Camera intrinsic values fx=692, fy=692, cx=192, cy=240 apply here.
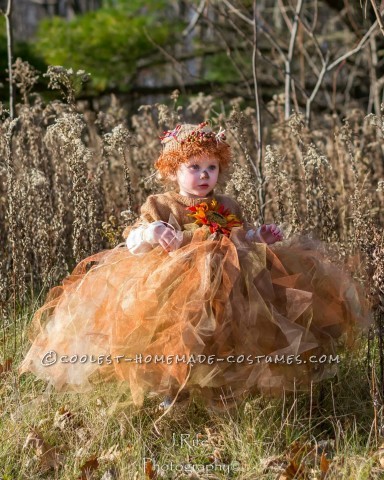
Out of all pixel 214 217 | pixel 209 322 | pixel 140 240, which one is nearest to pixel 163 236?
pixel 140 240

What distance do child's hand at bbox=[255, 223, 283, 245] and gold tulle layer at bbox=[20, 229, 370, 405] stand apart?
10cm

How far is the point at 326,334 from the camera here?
87.2 inches

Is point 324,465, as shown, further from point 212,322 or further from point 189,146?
point 189,146

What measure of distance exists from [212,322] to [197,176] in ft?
1.86

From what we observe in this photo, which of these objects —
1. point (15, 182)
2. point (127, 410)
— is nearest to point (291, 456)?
point (127, 410)

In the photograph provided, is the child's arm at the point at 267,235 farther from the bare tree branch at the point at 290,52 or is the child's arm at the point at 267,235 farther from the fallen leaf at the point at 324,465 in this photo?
the bare tree branch at the point at 290,52

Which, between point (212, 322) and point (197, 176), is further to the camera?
point (197, 176)

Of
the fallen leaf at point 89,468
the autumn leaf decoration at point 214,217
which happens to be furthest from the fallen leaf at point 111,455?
the autumn leaf decoration at point 214,217

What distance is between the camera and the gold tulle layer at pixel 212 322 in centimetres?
205

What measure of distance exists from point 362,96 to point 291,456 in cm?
656

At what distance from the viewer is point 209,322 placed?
2025 millimetres

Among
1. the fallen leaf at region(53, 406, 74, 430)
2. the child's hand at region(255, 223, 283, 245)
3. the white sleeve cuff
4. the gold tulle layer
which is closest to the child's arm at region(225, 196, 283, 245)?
the child's hand at region(255, 223, 283, 245)

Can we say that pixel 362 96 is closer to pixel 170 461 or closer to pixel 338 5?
pixel 338 5

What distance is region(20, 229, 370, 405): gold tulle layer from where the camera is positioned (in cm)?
205
